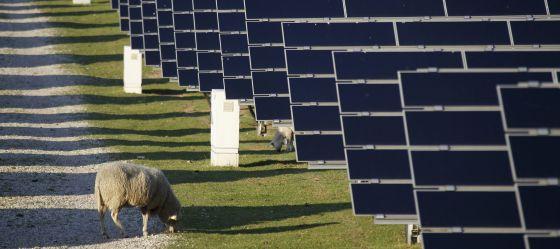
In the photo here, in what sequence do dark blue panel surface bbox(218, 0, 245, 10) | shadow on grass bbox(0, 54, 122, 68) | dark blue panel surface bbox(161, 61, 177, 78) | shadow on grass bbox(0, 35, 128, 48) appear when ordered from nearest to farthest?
1. dark blue panel surface bbox(218, 0, 245, 10)
2. dark blue panel surface bbox(161, 61, 177, 78)
3. shadow on grass bbox(0, 54, 122, 68)
4. shadow on grass bbox(0, 35, 128, 48)

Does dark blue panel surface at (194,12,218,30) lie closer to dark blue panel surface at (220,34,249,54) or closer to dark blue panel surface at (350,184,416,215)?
dark blue panel surface at (220,34,249,54)

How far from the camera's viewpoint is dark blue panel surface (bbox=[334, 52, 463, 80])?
24484 mm

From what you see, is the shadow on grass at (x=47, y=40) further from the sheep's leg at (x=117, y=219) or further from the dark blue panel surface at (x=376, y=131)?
the dark blue panel surface at (x=376, y=131)

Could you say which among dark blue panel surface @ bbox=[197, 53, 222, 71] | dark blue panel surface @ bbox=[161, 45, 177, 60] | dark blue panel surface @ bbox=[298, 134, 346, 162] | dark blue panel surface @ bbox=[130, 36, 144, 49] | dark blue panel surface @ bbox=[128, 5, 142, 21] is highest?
dark blue panel surface @ bbox=[128, 5, 142, 21]

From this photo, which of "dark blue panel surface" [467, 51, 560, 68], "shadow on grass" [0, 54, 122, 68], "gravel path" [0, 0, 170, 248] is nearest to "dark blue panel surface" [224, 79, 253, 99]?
"gravel path" [0, 0, 170, 248]

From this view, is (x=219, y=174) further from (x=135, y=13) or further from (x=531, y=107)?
(x=135, y=13)

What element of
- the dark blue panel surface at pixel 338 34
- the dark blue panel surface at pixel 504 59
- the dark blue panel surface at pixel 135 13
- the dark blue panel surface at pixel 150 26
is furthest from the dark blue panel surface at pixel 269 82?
the dark blue panel surface at pixel 135 13

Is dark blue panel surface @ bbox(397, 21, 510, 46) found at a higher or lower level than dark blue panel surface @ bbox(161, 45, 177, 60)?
lower

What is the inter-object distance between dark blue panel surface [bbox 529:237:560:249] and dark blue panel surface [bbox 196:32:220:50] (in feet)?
94.3

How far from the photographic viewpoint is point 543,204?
1705 centimetres

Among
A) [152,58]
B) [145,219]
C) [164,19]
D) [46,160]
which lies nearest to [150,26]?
[152,58]

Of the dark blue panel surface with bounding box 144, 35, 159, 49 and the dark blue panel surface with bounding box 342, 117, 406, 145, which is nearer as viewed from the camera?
the dark blue panel surface with bounding box 342, 117, 406, 145

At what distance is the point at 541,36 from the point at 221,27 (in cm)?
1460

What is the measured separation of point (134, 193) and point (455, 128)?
1002 cm
